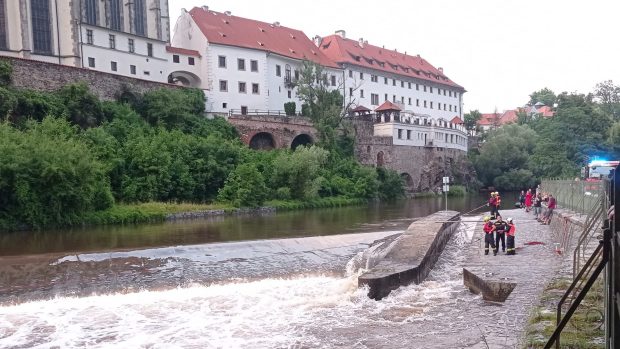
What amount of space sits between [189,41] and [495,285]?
2090 inches

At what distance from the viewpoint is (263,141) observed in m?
56.0

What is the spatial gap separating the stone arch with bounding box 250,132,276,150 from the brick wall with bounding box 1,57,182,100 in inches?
438

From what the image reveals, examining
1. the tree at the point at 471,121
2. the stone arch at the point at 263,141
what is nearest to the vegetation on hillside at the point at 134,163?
the stone arch at the point at 263,141

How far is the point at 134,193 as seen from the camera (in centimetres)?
3581

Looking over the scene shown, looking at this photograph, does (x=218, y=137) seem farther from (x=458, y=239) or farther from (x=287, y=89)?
(x=458, y=239)

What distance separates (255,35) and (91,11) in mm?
18384

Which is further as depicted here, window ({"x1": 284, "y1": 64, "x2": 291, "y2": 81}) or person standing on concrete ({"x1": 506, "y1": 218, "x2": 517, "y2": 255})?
window ({"x1": 284, "y1": 64, "x2": 291, "y2": 81})

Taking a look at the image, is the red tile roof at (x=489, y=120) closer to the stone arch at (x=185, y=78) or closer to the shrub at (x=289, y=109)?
the shrub at (x=289, y=109)

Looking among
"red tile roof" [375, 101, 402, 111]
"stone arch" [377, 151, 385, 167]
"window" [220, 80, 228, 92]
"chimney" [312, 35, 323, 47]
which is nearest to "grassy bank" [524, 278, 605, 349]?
"window" [220, 80, 228, 92]

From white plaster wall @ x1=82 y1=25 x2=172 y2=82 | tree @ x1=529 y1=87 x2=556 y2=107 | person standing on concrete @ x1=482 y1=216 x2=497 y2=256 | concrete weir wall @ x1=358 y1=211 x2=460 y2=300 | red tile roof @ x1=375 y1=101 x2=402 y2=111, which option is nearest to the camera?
concrete weir wall @ x1=358 y1=211 x2=460 y2=300

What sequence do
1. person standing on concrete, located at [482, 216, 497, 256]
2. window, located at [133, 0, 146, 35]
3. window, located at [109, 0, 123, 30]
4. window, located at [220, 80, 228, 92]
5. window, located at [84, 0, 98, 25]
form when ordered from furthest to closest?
window, located at [133, 0, 146, 35] < window, located at [220, 80, 228, 92] < window, located at [109, 0, 123, 30] < window, located at [84, 0, 98, 25] < person standing on concrete, located at [482, 216, 497, 256]

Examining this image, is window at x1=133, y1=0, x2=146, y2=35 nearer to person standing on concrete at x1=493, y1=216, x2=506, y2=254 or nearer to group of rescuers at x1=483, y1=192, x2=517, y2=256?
group of rescuers at x1=483, y1=192, x2=517, y2=256

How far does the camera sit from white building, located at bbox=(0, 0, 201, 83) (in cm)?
4634

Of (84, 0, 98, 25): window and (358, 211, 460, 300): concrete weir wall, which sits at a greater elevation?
(84, 0, 98, 25): window
